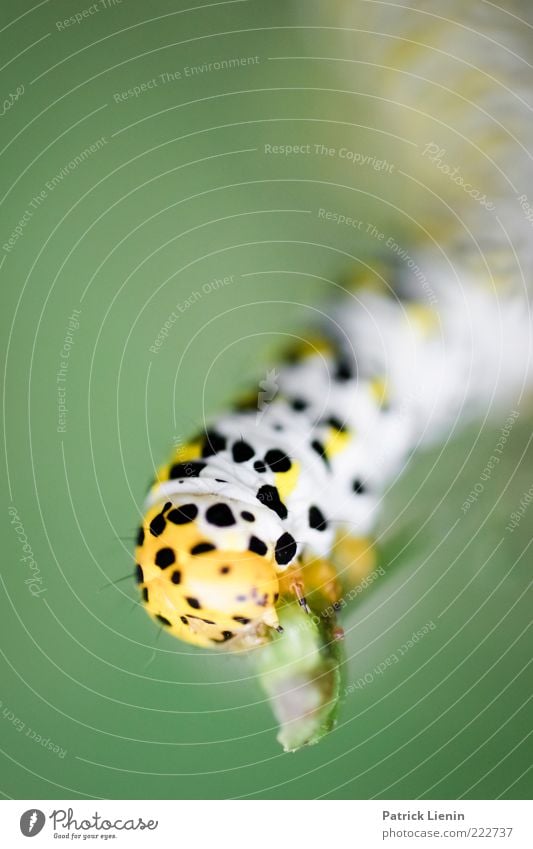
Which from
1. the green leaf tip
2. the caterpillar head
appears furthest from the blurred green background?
the caterpillar head

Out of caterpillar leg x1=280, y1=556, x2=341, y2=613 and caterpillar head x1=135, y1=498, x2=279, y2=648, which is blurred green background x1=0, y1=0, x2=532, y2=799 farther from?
caterpillar head x1=135, y1=498, x2=279, y2=648

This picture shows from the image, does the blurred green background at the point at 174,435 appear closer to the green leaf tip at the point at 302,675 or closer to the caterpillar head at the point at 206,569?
the green leaf tip at the point at 302,675

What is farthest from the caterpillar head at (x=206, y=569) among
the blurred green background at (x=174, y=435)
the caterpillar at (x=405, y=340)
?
the blurred green background at (x=174, y=435)

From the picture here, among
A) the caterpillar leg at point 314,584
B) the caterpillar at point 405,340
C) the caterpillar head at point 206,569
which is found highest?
the caterpillar at point 405,340

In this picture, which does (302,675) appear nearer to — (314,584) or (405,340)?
(314,584)

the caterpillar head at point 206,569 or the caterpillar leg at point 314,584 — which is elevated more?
the caterpillar leg at point 314,584

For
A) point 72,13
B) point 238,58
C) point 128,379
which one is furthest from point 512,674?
point 72,13
